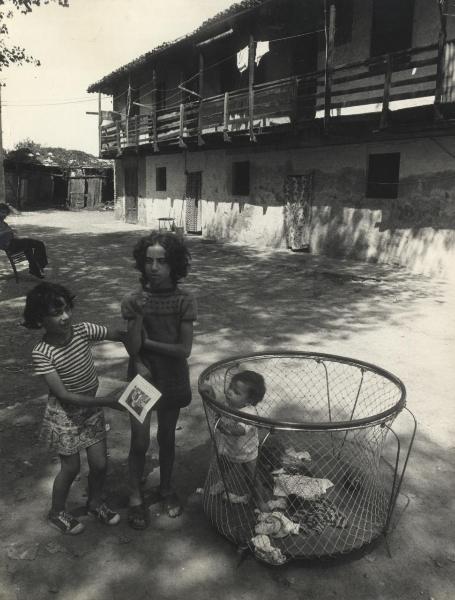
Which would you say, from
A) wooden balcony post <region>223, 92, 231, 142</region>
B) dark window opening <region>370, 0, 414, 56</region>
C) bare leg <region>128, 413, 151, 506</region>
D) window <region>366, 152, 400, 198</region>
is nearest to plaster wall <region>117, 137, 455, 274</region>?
window <region>366, 152, 400, 198</region>

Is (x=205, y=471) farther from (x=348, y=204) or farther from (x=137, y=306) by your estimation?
(x=348, y=204)

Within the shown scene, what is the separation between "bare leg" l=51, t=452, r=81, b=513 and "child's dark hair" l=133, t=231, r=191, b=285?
1.01m

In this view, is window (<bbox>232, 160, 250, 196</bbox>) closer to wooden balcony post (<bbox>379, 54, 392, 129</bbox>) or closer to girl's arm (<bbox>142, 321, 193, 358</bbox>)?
wooden balcony post (<bbox>379, 54, 392, 129</bbox>)

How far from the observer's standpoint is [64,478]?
8.12 feet

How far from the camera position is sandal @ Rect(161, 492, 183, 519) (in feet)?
8.67

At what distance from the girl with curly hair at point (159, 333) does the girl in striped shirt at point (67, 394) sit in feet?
0.45

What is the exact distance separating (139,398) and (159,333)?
0.35 m

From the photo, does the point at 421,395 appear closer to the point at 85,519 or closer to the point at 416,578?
the point at 416,578

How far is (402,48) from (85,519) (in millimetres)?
11236

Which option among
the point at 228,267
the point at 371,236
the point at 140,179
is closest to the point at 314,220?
the point at 371,236

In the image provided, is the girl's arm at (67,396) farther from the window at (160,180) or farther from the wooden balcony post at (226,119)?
the window at (160,180)

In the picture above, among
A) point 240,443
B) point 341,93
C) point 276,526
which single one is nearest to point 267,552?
point 276,526

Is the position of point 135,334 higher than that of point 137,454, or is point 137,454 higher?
point 135,334

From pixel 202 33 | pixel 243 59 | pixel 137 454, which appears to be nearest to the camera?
pixel 137 454
